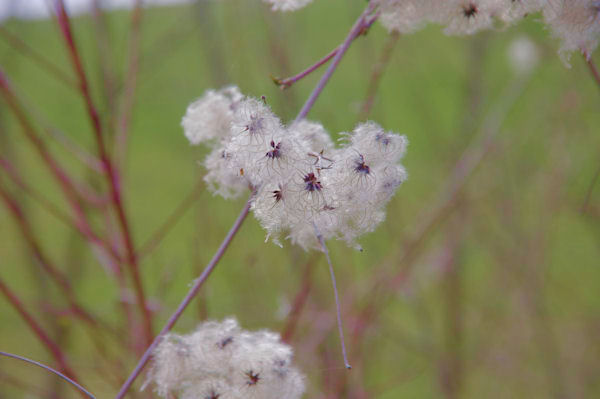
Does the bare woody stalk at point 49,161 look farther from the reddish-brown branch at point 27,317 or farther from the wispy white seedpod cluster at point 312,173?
the wispy white seedpod cluster at point 312,173

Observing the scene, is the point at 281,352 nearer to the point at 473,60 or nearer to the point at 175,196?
the point at 473,60

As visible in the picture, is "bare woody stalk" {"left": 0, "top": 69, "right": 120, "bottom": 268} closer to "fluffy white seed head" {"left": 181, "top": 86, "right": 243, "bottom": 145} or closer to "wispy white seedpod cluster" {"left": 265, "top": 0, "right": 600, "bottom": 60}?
"fluffy white seed head" {"left": 181, "top": 86, "right": 243, "bottom": 145}

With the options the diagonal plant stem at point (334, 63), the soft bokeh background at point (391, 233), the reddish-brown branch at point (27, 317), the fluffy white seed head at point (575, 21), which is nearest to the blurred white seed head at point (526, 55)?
the soft bokeh background at point (391, 233)

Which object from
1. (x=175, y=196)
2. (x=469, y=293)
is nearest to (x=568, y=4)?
(x=469, y=293)

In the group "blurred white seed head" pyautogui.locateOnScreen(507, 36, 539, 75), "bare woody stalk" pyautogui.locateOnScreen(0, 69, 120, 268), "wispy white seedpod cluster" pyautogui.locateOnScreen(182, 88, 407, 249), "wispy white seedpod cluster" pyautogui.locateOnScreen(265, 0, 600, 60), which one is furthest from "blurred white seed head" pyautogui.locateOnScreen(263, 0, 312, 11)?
"blurred white seed head" pyautogui.locateOnScreen(507, 36, 539, 75)

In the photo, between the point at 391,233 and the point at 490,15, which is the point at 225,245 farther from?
the point at 391,233

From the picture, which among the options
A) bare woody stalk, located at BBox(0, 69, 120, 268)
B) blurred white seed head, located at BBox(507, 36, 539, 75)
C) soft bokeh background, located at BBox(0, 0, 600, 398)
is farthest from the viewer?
blurred white seed head, located at BBox(507, 36, 539, 75)

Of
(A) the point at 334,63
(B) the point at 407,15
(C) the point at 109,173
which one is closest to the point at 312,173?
(A) the point at 334,63
